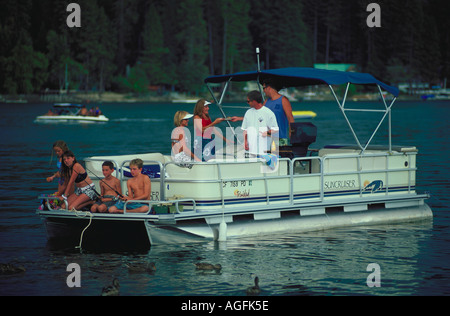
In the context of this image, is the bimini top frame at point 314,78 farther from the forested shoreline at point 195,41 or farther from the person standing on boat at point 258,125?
the forested shoreline at point 195,41

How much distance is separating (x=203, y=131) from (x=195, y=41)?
12400 centimetres

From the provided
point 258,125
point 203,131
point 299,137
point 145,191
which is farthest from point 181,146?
point 299,137

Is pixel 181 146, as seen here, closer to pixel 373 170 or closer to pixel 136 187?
pixel 136 187

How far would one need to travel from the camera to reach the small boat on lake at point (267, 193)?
13859 mm

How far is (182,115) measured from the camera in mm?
14234

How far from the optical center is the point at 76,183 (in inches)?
563

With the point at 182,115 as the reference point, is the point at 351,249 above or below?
below

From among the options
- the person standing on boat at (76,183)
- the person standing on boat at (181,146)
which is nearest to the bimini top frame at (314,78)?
the person standing on boat at (181,146)

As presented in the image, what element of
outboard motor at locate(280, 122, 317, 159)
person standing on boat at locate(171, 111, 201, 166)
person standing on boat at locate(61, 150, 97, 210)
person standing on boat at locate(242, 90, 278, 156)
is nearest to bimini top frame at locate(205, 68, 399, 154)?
outboard motor at locate(280, 122, 317, 159)

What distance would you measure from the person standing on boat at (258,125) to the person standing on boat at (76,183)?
2.98 metres

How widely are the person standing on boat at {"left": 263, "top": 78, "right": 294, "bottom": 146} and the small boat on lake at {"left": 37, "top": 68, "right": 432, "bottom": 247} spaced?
0.65ft
